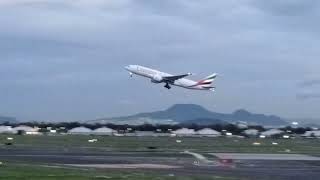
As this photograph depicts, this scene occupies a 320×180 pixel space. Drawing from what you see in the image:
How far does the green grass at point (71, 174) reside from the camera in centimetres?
4994

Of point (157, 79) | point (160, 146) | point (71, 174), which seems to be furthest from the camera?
point (157, 79)

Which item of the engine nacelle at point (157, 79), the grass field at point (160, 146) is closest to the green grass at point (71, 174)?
the grass field at point (160, 146)

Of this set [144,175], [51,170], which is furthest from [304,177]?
[51,170]

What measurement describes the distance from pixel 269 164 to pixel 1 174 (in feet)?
108

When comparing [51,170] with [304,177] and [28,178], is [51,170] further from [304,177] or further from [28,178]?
[304,177]

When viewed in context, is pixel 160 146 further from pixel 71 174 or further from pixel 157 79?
pixel 71 174

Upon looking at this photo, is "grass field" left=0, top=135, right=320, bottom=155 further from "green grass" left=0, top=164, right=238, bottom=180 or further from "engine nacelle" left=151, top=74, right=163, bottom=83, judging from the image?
"green grass" left=0, top=164, right=238, bottom=180

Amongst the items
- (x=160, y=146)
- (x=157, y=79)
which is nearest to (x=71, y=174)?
(x=160, y=146)

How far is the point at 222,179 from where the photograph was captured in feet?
173

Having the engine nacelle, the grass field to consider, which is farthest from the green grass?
the engine nacelle

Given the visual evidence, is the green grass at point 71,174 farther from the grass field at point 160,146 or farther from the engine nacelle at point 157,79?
the engine nacelle at point 157,79

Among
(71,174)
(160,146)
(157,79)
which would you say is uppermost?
(157,79)

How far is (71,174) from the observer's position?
53375 mm

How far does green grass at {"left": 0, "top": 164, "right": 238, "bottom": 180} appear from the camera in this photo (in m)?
49.9
